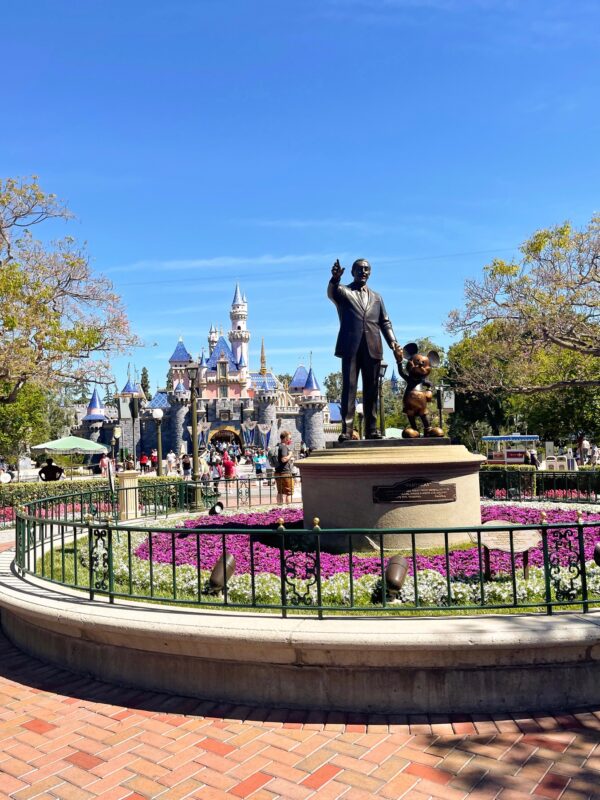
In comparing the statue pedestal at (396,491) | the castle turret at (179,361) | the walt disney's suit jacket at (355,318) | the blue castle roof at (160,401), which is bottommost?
the statue pedestal at (396,491)

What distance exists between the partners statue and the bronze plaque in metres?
1.57

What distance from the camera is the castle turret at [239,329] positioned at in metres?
85.4

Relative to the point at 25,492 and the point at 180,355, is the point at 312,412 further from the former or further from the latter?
the point at 25,492

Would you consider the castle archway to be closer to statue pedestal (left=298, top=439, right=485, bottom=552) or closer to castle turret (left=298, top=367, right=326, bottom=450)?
castle turret (left=298, top=367, right=326, bottom=450)

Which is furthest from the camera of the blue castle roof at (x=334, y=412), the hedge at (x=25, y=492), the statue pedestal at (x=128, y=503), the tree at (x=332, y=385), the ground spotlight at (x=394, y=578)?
the tree at (x=332, y=385)

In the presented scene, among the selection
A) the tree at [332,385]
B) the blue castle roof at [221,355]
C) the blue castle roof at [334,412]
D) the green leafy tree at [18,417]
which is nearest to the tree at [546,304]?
the green leafy tree at [18,417]

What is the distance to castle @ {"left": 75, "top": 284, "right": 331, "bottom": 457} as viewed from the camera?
244 feet

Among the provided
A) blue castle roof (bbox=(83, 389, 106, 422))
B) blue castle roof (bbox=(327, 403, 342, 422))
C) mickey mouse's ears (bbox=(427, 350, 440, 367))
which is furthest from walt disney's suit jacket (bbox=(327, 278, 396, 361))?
blue castle roof (bbox=(327, 403, 342, 422))

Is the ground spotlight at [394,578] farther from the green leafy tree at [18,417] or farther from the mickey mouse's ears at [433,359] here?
the green leafy tree at [18,417]

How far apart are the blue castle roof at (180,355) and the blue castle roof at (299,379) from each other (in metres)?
14.5

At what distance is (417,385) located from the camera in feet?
31.5

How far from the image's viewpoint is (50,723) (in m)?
4.74

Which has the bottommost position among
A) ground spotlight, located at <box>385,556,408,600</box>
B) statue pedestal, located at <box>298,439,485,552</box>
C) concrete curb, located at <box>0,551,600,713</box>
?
concrete curb, located at <box>0,551,600,713</box>

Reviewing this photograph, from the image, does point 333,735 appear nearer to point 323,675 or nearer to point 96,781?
point 323,675
